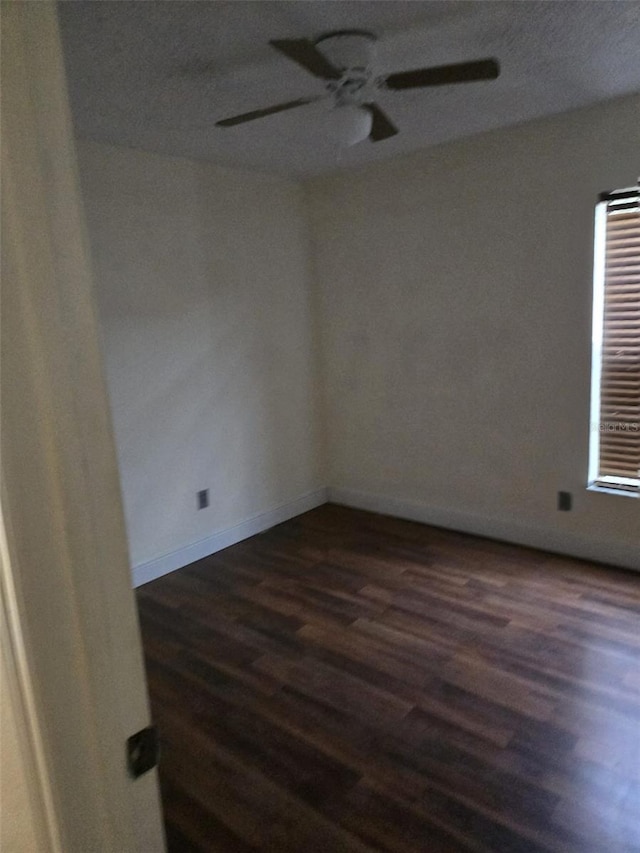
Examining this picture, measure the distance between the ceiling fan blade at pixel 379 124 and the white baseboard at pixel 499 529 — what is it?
2.35 meters

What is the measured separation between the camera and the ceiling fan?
1.88 m

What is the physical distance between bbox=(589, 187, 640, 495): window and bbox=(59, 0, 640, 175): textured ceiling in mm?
620

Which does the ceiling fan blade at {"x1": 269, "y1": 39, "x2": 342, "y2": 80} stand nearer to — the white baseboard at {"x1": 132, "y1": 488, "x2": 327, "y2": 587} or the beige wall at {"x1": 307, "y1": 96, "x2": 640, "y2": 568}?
the beige wall at {"x1": 307, "y1": 96, "x2": 640, "y2": 568}

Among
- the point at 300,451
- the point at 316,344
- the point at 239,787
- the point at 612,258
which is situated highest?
the point at 612,258

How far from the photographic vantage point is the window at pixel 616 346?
3.04m

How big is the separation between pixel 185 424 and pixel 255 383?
2.01ft

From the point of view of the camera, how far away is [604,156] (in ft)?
9.93

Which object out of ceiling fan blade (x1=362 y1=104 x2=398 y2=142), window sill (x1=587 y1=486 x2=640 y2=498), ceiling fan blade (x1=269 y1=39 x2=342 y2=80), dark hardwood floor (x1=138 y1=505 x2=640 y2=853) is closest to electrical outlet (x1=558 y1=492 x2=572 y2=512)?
window sill (x1=587 y1=486 x2=640 y2=498)

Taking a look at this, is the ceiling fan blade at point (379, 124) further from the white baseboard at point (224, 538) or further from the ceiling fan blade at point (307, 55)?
the white baseboard at point (224, 538)

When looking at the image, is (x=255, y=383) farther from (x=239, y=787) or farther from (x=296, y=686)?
(x=239, y=787)

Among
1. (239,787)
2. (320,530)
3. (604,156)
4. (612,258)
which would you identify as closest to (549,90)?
(604,156)

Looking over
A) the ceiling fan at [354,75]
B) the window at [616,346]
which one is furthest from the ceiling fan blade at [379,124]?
the window at [616,346]

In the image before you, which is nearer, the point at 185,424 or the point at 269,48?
the point at 269,48

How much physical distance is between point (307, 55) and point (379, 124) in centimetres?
70
